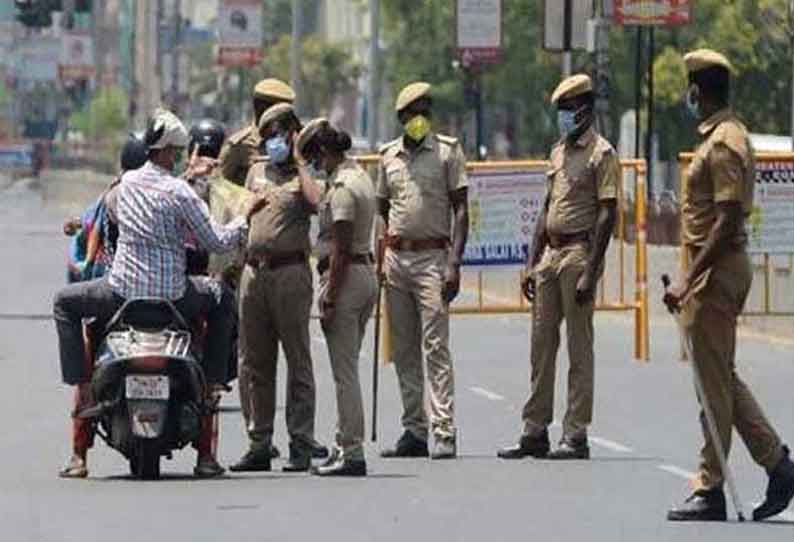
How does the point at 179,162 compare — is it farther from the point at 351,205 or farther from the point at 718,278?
the point at 718,278

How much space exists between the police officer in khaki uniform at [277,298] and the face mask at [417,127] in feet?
2.86

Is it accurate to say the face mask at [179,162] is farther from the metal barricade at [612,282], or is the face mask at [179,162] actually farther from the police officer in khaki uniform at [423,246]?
the metal barricade at [612,282]

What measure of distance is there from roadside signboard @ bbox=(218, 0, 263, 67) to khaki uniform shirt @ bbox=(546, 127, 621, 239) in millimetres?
49072

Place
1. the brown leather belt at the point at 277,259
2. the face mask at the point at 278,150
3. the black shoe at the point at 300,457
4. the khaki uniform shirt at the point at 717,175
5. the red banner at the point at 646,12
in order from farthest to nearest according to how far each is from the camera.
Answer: the red banner at the point at 646,12, the black shoe at the point at 300,457, the brown leather belt at the point at 277,259, the face mask at the point at 278,150, the khaki uniform shirt at the point at 717,175

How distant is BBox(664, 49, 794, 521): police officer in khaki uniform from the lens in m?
14.2

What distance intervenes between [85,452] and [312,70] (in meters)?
106

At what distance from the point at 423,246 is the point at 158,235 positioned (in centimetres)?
214

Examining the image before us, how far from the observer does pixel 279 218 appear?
16906 mm

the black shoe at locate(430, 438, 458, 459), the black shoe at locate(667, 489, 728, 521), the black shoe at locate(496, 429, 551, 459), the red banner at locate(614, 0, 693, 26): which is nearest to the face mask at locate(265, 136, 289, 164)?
the black shoe at locate(430, 438, 458, 459)

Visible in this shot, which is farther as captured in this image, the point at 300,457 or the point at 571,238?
the point at 571,238

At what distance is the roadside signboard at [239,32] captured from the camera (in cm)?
6700

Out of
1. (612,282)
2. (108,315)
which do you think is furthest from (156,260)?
(612,282)

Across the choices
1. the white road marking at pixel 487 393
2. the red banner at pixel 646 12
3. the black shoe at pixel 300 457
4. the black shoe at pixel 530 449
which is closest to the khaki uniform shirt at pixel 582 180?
the black shoe at pixel 530 449

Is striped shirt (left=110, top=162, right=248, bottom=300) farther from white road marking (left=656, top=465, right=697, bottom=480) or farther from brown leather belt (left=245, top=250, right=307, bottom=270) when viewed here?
white road marking (left=656, top=465, right=697, bottom=480)
